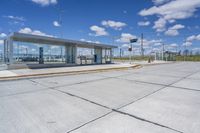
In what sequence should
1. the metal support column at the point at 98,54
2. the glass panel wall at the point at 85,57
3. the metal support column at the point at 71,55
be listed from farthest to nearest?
1. the glass panel wall at the point at 85,57
2. the metal support column at the point at 98,54
3. the metal support column at the point at 71,55

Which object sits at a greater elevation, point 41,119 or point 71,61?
point 71,61

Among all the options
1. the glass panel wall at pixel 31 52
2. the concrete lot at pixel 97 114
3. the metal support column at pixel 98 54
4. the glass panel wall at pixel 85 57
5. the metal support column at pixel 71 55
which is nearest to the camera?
the concrete lot at pixel 97 114

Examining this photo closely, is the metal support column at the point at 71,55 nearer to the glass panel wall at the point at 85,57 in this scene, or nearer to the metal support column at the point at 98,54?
the glass panel wall at the point at 85,57

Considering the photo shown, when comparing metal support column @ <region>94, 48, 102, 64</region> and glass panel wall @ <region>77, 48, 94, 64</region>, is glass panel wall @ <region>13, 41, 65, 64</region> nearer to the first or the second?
glass panel wall @ <region>77, 48, 94, 64</region>

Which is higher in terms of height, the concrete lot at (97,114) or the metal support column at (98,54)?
the metal support column at (98,54)

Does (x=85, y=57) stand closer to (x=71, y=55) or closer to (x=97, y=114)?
(x=71, y=55)

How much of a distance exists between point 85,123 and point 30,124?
1282 mm

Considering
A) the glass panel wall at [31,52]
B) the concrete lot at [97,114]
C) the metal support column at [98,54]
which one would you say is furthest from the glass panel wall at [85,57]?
the concrete lot at [97,114]

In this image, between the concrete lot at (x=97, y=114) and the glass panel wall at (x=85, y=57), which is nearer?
the concrete lot at (x=97, y=114)

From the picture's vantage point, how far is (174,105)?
5.31 metres

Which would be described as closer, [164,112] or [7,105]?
[164,112]

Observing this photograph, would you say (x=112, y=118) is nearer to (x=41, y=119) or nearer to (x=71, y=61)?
(x=41, y=119)

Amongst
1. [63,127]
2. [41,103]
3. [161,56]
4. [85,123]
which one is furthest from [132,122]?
[161,56]

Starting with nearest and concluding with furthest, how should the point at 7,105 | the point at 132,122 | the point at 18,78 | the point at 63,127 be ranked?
the point at 63,127 → the point at 132,122 → the point at 7,105 → the point at 18,78
